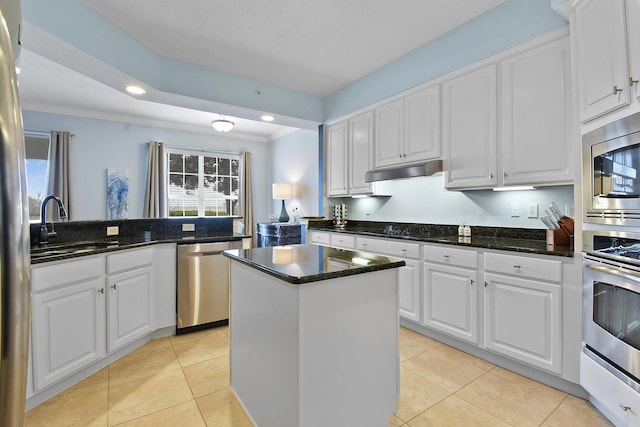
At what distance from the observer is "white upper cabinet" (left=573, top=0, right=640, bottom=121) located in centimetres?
151

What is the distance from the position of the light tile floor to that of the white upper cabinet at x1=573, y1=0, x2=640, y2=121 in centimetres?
170

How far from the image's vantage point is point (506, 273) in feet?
7.16

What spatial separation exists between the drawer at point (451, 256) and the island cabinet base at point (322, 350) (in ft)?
3.66

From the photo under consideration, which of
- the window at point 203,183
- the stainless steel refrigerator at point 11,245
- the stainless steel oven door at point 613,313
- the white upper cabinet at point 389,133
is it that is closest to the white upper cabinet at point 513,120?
the white upper cabinet at point 389,133

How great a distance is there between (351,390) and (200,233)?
8.03 ft

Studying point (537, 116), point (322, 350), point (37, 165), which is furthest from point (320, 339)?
point (37, 165)

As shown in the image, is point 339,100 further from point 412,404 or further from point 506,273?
point 412,404

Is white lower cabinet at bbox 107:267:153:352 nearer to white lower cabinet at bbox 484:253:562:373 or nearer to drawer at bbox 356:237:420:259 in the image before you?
drawer at bbox 356:237:420:259

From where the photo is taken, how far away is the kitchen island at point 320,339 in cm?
131

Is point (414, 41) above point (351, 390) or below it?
above

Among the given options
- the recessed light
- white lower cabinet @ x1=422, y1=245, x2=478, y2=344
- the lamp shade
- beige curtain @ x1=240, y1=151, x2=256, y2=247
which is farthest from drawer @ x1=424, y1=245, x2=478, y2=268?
beige curtain @ x1=240, y1=151, x2=256, y2=247

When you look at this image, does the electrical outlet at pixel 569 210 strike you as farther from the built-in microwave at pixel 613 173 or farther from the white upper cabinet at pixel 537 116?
the built-in microwave at pixel 613 173

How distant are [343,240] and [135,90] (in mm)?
2639

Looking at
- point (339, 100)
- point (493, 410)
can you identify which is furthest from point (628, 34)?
point (339, 100)
